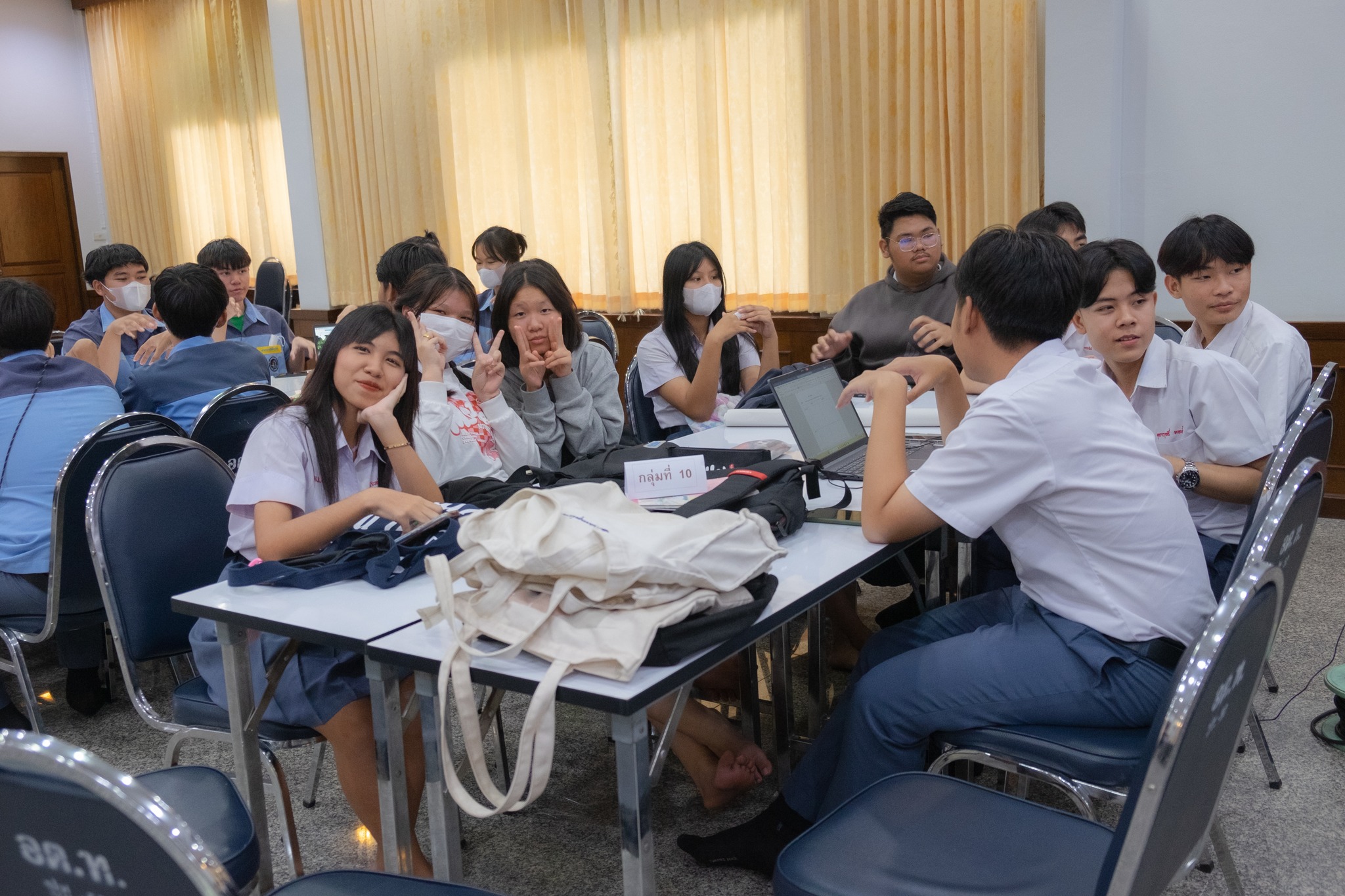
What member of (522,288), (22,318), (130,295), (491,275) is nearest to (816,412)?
(522,288)

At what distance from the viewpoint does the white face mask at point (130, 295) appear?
14.3 ft

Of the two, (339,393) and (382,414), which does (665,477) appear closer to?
(382,414)

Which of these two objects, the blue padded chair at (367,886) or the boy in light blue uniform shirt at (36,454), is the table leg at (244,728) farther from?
the boy in light blue uniform shirt at (36,454)

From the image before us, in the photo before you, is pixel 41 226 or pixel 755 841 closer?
pixel 755 841

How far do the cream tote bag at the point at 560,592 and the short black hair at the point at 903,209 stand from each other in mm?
2317

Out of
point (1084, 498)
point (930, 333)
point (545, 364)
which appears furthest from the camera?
point (930, 333)

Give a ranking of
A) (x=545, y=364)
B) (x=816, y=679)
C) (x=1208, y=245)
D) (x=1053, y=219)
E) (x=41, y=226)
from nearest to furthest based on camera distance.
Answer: (x=816, y=679), (x=1208, y=245), (x=545, y=364), (x=1053, y=219), (x=41, y=226)

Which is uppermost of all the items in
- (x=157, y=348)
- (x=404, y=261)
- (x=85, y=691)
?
(x=404, y=261)

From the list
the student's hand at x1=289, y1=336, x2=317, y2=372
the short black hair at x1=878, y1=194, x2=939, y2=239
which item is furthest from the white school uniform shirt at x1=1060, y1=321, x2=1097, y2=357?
the student's hand at x1=289, y1=336, x2=317, y2=372

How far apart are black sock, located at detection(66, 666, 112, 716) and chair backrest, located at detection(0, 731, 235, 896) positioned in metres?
2.25

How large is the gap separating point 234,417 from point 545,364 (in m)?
0.89

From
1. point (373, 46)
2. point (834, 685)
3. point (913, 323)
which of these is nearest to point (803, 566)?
point (834, 685)

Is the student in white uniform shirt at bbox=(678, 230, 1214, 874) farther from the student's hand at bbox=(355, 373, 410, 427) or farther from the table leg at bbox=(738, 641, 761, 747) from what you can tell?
the student's hand at bbox=(355, 373, 410, 427)

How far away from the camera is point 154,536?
1969 millimetres
